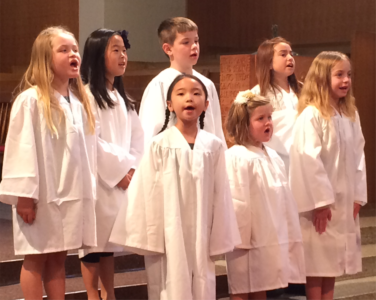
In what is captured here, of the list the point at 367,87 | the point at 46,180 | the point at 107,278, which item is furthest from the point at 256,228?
the point at 367,87

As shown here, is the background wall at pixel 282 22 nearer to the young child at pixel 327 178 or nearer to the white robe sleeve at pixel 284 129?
the white robe sleeve at pixel 284 129

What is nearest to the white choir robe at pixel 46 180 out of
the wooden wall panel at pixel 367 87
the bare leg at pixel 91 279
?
the bare leg at pixel 91 279

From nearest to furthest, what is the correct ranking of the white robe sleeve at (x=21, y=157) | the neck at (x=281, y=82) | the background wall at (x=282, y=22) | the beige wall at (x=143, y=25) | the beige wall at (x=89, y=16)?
the white robe sleeve at (x=21, y=157), the neck at (x=281, y=82), the beige wall at (x=89, y=16), the background wall at (x=282, y=22), the beige wall at (x=143, y=25)

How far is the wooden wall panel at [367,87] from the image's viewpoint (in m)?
6.59

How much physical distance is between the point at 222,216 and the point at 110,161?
0.70 meters

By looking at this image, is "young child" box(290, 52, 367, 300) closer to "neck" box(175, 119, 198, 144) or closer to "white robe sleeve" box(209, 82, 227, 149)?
"white robe sleeve" box(209, 82, 227, 149)

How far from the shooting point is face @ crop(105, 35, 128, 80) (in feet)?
11.2

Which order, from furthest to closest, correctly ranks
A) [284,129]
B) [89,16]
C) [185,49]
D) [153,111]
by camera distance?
[89,16] → [284,129] → [185,49] → [153,111]

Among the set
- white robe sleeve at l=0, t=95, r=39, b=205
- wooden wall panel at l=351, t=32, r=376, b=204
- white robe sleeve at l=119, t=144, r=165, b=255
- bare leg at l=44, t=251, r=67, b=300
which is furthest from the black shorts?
wooden wall panel at l=351, t=32, r=376, b=204

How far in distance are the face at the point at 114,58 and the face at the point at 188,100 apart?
596 mm

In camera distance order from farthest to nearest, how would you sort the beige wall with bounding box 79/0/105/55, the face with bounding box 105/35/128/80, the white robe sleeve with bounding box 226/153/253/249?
the beige wall with bounding box 79/0/105/55 < the face with bounding box 105/35/128/80 < the white robe sleeve with bounding box 226/153/253/249

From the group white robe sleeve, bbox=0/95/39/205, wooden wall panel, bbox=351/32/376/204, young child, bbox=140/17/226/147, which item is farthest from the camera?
wooden wall panel, bbox=351/32/376/204

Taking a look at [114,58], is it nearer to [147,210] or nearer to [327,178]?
[147,210]

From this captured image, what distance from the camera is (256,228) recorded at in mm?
3207
